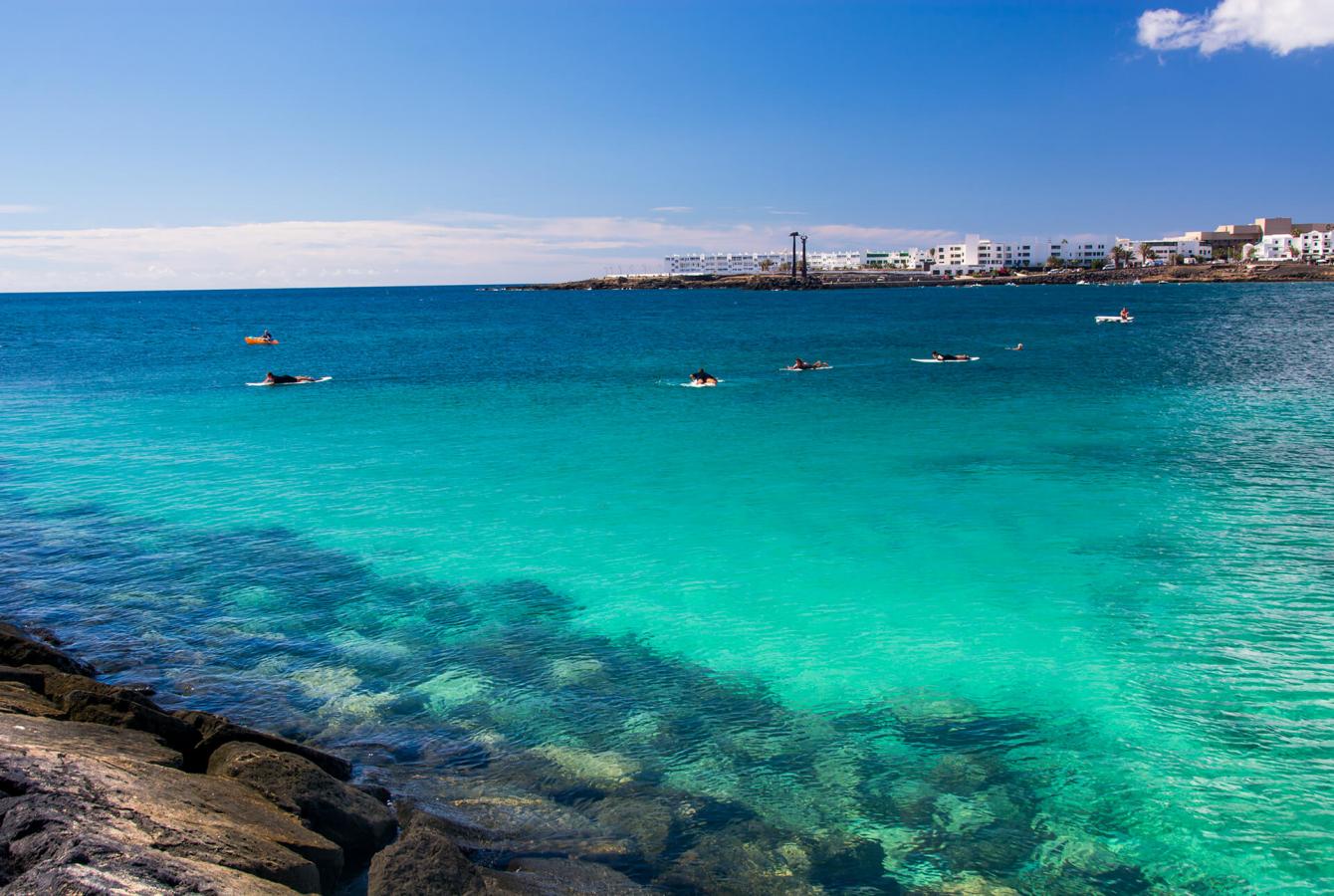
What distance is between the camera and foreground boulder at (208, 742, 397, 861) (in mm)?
8328

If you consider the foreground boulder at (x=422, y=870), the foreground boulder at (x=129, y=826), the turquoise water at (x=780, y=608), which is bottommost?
the turquoise water at (x=780, y=608)

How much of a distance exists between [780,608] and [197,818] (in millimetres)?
10977

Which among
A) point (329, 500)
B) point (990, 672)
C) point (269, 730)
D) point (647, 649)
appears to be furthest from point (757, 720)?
point (329, 500)

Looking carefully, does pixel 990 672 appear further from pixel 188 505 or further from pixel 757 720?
pixel 188 505

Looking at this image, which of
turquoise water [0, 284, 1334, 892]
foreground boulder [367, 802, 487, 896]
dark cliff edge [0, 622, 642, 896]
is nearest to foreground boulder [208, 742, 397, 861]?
dark cliff edge [0, 622, 642, 896]

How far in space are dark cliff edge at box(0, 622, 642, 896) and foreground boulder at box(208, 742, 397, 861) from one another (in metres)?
0.01

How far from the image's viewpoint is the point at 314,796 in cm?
848

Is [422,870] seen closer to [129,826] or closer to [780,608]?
[129,826]

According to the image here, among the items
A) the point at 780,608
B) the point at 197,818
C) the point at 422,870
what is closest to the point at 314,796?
the point at 197,818

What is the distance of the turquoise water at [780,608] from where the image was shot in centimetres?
980

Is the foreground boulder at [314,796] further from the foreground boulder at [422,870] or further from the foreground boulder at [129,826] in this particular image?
the foreground boulder at [422,870]

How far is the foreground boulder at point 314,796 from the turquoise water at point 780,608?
3.90 feet

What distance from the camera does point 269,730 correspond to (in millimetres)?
11297

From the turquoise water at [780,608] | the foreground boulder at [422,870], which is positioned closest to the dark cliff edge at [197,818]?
the foreground boulder at [422,870]
